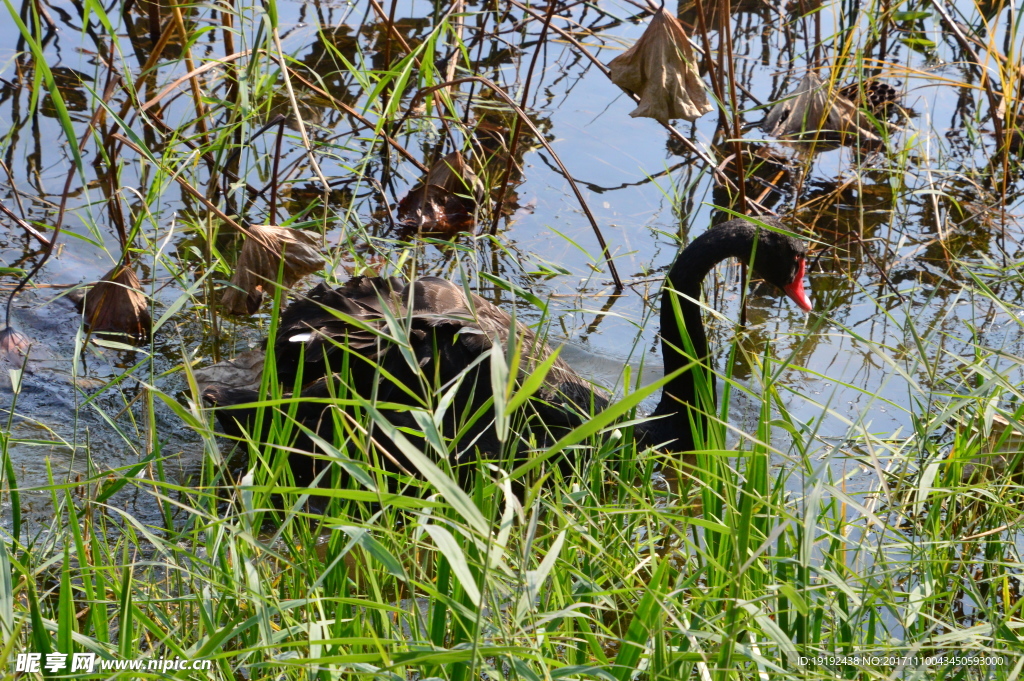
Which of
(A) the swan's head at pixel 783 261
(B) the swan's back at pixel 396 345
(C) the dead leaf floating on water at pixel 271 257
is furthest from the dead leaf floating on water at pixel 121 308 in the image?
(A) the swan's head at pixel 783 261

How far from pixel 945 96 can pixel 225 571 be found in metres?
5.91

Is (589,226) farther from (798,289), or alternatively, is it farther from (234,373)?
(234,373)

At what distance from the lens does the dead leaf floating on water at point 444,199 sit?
4559mm

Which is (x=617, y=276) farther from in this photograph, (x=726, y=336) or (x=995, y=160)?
(x=995, y=160)

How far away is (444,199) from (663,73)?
4.32 ft

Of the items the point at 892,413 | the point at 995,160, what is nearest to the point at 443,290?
the point at 892,413

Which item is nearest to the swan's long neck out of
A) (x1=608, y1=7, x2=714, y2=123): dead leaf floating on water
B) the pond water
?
the pond water

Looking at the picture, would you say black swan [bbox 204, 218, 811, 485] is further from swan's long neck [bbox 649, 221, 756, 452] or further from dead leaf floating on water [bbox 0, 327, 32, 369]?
dead leaf floating on water [bbox 0, 327, 32, 369]

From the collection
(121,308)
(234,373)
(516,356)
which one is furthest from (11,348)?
(516,356)

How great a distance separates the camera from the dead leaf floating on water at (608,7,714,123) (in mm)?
3842

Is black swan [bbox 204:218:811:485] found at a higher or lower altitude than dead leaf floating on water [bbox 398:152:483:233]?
lower

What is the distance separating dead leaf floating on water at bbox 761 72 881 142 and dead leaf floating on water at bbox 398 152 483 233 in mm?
1651

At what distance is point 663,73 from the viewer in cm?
386

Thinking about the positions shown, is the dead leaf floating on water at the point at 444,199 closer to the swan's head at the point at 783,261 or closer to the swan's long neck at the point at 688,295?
the swan's long neck at the point at 688,295
